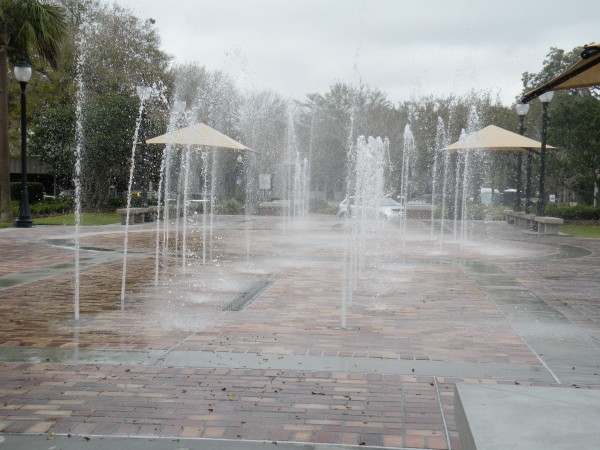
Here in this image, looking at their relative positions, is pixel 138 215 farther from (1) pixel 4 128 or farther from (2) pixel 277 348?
(2) pixel 277 348

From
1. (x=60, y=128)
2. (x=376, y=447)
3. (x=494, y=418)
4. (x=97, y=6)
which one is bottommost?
(x=376, y=447)

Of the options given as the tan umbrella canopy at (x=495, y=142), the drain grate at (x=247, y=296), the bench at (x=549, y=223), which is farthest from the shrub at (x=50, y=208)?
the drain grate at (x=247, y=296)

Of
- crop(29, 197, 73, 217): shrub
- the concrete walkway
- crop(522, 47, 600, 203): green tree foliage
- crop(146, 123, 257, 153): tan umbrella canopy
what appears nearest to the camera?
the concrete walkway

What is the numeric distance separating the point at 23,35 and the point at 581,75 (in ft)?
65.3

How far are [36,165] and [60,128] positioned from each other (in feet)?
38.7

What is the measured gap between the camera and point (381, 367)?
5469mm

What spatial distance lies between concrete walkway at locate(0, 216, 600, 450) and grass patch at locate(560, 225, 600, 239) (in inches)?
356

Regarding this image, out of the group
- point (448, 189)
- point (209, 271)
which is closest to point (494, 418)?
point (209, 271)

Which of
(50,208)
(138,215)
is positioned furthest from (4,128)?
(50,208)

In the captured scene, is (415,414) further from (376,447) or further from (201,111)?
(201,111)

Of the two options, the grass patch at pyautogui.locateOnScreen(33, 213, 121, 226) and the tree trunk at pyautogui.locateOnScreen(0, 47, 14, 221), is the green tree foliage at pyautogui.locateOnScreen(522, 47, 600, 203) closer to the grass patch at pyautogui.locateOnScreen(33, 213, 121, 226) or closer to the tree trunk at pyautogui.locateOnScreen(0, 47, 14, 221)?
the grass patch at pyautogui.locateOnScreen(33, 213, 121, 226)

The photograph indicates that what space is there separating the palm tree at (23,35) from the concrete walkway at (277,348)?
10.9 metres

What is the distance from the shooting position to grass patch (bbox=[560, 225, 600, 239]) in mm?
20688

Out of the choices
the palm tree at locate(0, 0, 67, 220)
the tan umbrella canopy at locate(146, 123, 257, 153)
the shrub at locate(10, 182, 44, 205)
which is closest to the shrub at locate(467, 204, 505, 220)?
the tan umbrella canopy at locate(146, 123, 257, 153)
